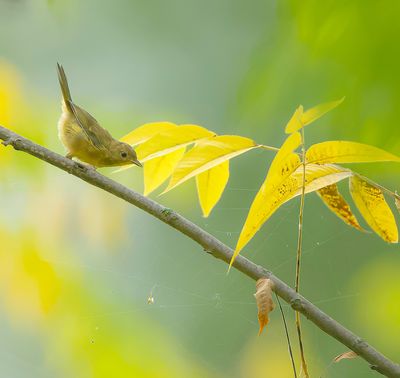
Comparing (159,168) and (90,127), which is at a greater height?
(90,127)

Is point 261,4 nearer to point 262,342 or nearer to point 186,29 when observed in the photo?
point 186,29

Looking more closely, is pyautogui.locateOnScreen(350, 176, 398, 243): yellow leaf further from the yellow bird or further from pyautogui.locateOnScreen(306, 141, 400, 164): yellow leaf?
the yellow bird

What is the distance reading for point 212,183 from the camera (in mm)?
1109

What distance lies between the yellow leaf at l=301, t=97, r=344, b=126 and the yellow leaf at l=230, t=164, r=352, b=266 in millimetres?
104

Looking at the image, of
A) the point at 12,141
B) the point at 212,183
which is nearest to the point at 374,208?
the point at 212,183

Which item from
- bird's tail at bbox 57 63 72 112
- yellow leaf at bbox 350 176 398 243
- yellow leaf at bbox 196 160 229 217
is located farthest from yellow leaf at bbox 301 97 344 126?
bird's tail at bbox 57 63 72 112

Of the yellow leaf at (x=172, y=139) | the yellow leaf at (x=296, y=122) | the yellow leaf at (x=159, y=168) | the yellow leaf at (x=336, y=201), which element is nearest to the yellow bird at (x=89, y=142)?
the yellow leaf at (x=159, y=168)

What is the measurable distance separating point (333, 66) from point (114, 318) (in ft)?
5.69

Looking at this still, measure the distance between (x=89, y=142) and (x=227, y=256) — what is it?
124 centimetres

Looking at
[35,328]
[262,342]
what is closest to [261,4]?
[35,328]

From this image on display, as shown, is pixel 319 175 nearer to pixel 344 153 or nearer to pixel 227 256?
pixel 344 153

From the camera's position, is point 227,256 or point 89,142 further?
point 89,142

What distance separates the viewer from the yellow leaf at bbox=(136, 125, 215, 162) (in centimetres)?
99

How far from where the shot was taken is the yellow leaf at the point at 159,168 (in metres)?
1.15
